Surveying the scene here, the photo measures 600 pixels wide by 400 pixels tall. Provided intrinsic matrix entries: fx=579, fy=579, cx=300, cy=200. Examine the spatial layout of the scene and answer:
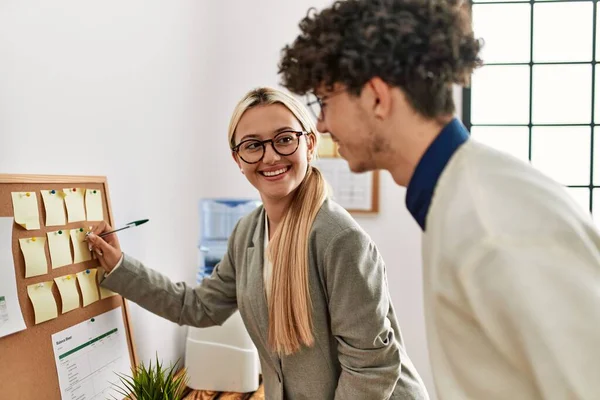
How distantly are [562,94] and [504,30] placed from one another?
0.47m

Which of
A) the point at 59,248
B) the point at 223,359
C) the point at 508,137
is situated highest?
the point at 508,137

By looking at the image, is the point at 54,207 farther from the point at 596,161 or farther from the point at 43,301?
the point at 596,161

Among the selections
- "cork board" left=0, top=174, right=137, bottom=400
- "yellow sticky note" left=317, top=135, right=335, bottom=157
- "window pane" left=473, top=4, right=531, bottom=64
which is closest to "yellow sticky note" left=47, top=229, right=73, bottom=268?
"cork board" left=0, top=174, right=137, bottom=400

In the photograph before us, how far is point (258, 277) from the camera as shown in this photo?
1.58 m

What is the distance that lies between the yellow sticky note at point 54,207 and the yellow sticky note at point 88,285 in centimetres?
16

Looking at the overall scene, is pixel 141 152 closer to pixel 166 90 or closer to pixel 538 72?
pixel 166 90

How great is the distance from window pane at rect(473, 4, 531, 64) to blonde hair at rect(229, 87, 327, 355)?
1981 mm

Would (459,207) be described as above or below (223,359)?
above

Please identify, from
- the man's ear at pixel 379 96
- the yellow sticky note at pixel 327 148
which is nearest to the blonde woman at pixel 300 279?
the man's ear at pixel 379 96

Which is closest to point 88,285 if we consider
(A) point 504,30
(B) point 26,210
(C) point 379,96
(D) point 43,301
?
(D) point 43,301

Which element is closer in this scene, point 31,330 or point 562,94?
point 31,330

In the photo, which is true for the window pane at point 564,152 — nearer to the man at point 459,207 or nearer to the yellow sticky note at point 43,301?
the man at point 459,207

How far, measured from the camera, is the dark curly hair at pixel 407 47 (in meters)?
0.93

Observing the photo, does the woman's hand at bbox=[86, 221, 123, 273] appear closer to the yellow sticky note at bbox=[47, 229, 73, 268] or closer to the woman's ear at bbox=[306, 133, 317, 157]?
the yellow sticky note at bbox=[47, 229, 73, 268]
